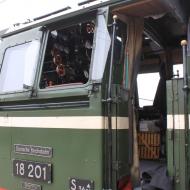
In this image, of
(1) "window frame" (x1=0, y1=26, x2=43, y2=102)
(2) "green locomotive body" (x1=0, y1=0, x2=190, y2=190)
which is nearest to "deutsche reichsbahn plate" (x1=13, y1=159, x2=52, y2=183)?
(2) "green locomotive body" (x1=0, y1=0, x2=190, y2=190)

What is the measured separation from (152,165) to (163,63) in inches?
62.3

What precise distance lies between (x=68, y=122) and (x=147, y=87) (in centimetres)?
217

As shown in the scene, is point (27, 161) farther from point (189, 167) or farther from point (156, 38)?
point (156, 38)

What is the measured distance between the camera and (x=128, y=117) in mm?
3252

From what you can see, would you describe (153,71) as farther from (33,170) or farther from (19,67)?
(33,170)

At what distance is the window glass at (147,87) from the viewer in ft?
16.4

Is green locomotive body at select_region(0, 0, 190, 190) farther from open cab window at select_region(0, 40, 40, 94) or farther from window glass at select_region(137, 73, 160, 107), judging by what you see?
window glass at select_region(137, 73, 160, 107)

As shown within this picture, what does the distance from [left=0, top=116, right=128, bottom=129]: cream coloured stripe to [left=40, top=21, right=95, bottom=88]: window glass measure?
352 mm

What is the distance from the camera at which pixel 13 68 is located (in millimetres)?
3885

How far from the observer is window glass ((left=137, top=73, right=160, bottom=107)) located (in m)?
5.01

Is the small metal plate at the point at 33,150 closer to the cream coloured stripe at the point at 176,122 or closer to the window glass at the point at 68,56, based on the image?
the window glass at the point at 68,56

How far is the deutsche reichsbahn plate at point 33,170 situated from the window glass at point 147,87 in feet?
6.63

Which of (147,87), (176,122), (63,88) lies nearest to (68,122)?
(63,88)

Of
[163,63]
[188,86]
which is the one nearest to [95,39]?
[188,86]
